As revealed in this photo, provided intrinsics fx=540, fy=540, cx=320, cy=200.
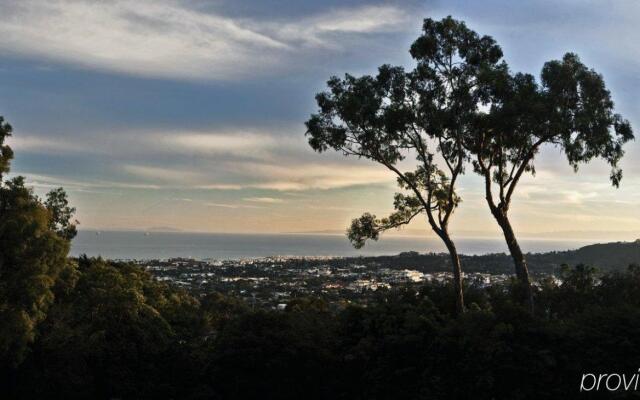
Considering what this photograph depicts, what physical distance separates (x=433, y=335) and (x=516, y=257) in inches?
206

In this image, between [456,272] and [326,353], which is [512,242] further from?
[326,353]

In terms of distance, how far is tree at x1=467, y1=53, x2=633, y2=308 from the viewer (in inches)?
573

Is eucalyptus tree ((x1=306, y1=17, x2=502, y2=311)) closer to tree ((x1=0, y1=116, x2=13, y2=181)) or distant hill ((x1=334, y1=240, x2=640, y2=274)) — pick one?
tree ((x1=0, y1=116, x2=13, y2=181))

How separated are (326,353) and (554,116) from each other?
8.92 meters

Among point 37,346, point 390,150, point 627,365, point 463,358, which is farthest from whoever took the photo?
point 390,150

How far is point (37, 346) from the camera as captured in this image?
1468 cm

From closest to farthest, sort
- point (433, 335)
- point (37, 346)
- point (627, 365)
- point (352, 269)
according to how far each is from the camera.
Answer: point (627, 365)
point (433, 335)
point (37, 346)
point (352, 269)

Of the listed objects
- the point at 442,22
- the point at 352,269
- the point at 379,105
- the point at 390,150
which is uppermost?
the point at 442,22

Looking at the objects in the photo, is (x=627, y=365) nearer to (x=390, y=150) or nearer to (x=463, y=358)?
(x=463, y=358)

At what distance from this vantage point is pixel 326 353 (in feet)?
42.5

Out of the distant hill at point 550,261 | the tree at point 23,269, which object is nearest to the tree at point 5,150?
the tree at point 23,269

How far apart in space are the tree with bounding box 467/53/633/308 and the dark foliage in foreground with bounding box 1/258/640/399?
13.4ft

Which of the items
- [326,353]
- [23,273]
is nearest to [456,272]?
[326,353]

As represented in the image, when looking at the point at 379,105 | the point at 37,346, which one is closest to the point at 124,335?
the point at 37,346
